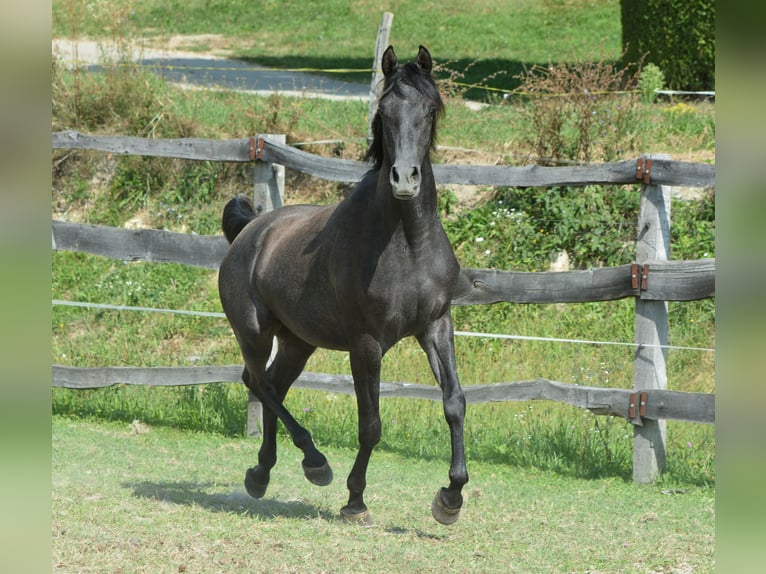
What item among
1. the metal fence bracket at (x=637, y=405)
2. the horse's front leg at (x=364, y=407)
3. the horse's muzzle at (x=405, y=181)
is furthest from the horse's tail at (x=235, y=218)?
the metal fence bracket at (x=637, y=405)

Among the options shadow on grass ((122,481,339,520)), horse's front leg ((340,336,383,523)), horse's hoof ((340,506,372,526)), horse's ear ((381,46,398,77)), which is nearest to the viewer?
horse's ear ((381,46,398,77))

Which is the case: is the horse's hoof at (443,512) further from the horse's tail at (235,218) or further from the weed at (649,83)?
the weed at (649,83)

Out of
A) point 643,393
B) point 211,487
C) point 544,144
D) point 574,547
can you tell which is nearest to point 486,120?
point 544,144

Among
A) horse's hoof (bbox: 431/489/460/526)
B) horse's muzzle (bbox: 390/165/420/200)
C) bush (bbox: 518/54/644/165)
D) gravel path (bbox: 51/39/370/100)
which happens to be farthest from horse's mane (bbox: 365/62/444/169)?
gravel path (bbox: 51/39/370/100)

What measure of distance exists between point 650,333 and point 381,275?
2.57m

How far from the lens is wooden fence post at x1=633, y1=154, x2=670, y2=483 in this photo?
6.43m

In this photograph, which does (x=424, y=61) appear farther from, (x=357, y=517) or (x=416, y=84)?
(x=357, y=517)

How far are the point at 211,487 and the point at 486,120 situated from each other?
8.21 meters

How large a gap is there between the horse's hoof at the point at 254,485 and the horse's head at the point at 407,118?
7.43 feet

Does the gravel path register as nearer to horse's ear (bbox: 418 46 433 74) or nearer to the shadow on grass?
the shadow on grass

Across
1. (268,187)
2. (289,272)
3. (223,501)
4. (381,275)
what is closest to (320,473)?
(223,501)

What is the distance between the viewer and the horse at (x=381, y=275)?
4.39 meters

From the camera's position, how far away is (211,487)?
20.4ft
